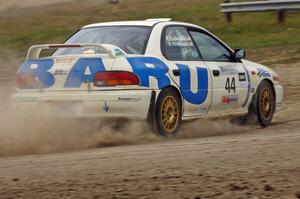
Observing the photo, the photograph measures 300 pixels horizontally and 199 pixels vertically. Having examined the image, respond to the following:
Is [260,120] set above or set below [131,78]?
below

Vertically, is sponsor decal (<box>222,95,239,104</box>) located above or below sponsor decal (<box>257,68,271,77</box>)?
below

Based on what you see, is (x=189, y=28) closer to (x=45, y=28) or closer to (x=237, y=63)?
(x=237, y=63)

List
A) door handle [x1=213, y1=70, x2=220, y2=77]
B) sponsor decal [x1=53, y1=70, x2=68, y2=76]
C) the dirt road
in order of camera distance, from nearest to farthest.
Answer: the dirt road
sponsor decal [x1=53, y1=70, x2=68, y2=76]
door handle [x1=213, y1=70, x2=220, y2=77]

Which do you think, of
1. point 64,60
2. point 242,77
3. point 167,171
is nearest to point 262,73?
point 242,77

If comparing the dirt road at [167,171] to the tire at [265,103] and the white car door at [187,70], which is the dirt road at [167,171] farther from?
the tire at [265,103]

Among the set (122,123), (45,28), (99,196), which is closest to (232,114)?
(122,123)

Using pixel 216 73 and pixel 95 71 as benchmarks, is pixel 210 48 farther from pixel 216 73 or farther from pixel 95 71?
pixel 95 71

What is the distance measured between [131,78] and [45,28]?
1957cm

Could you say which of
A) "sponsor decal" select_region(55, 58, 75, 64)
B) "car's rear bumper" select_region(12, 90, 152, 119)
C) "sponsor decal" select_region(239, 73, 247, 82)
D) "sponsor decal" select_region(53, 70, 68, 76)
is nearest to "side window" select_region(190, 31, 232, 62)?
"sponsor decal" select_region(239, 73, 247, 82)

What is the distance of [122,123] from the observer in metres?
10.1

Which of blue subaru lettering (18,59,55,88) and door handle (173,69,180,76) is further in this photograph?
door handle (173,69,180,76)

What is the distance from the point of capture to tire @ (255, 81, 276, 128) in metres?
12.2

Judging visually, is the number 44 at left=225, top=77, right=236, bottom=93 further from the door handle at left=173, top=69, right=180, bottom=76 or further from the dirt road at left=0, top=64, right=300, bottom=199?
the dirt road at left=0, top=64, right=300, bottom=199

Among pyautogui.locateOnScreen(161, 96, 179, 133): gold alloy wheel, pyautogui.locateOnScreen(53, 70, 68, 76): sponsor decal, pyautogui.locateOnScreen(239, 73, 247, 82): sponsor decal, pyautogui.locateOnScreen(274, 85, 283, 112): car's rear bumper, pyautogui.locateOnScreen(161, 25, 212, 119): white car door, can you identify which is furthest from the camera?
pyautogui.locateOnScreen(274, 85, 283, 112): car's rear bumper
